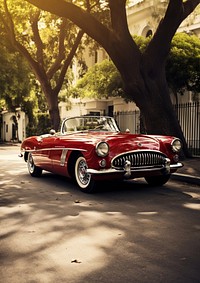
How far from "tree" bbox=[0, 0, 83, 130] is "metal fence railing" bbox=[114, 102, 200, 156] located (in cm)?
388

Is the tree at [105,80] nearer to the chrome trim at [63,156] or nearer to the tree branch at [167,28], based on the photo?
the tree branch at [167,28]

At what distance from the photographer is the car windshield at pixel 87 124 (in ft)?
30.1

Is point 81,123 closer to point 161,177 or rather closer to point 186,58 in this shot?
point 161,177

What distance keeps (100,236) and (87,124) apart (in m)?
4.85

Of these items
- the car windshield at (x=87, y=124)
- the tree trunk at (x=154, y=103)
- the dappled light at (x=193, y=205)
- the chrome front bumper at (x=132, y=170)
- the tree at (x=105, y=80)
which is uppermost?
the tree at (x=105, y=80)

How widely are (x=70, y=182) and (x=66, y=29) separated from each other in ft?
49.2

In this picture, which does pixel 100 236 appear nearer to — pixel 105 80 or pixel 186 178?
pixel 186 178

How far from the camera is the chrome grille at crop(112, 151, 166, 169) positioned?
7.39 m

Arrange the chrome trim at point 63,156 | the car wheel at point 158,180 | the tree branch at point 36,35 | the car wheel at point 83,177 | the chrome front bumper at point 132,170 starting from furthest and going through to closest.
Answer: the tree branch at point 36,35 → the car wheel at point 158,180 → the chrome trim at point 63,156 → the car wheel at point 83,177 → the chrome front bumper at point 132,170

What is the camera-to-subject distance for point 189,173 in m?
10.1

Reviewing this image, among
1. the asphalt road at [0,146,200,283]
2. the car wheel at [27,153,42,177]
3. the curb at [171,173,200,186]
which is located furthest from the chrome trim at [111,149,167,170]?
the car wheel at [27,153,42,177]

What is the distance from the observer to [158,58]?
12.8 metres

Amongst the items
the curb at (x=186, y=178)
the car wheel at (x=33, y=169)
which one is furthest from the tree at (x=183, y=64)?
the car wheel at (x=33, y=169)

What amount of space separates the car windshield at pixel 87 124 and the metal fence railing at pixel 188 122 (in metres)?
8.01
